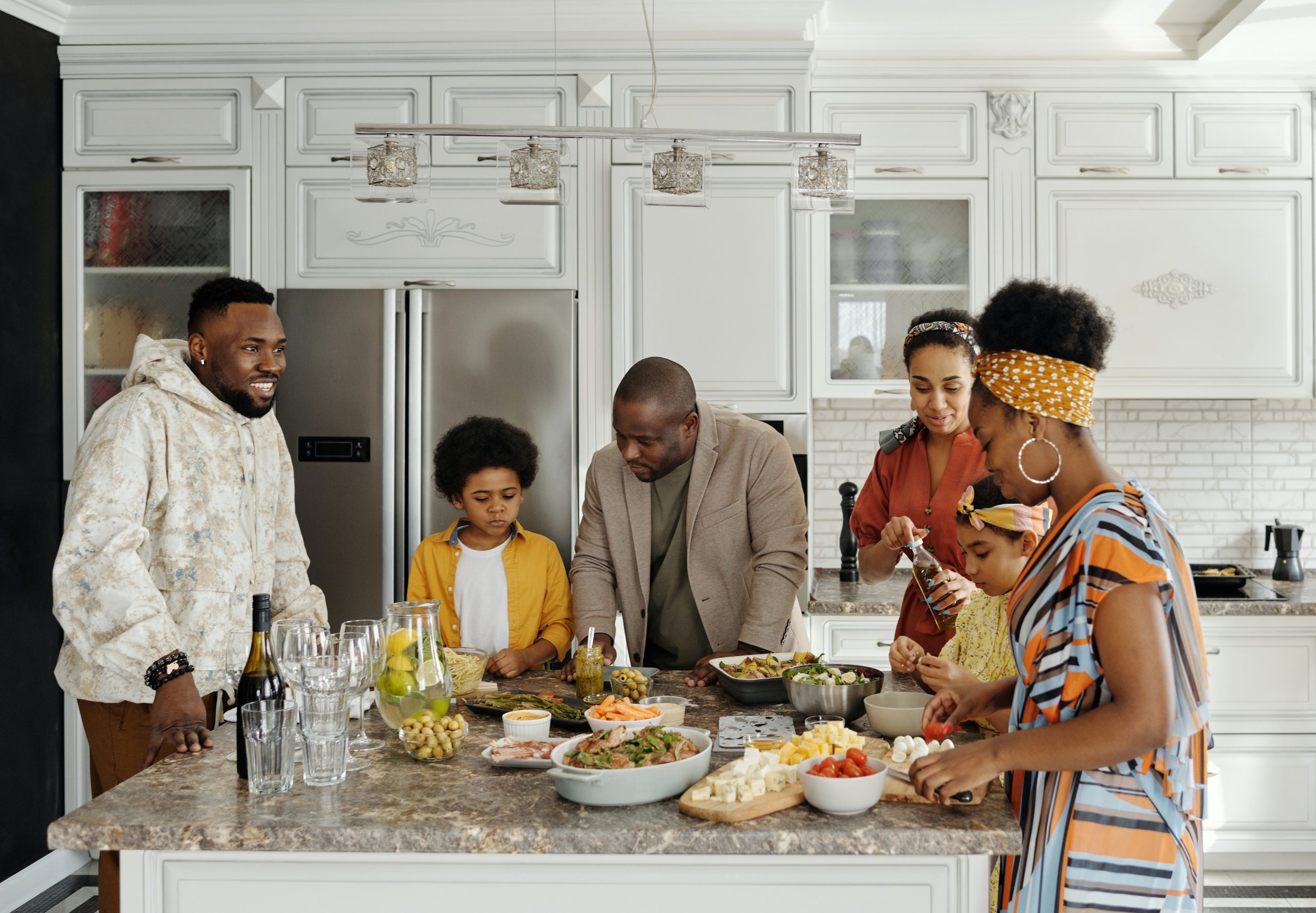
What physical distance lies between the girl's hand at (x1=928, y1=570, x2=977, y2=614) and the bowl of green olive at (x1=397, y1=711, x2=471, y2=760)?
1.10 m

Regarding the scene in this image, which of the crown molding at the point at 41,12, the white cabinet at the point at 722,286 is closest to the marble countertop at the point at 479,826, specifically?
the white cabinet at the point at 722,286

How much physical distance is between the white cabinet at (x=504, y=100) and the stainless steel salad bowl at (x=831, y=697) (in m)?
2.23

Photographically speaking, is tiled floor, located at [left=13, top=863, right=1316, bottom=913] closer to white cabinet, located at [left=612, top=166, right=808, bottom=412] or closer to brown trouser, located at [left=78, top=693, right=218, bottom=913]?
brown trouser, located at [left=78, top=693, right=218, bottom=913]

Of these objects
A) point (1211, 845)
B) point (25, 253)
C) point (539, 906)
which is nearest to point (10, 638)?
point (25, 253)

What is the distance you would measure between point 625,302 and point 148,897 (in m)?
2.46

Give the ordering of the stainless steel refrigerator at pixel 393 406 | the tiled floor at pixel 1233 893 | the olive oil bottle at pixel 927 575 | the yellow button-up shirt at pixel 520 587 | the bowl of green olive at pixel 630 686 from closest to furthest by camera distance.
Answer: the bowl of green olive at pixel 630 686 < the olive oil bottle at pixel 927 575 < the yellow button-up shirt at pixel 520 587 < the tiled floor at pixel 1233 893 < the stainless steel refrigerator at pixel 393 406

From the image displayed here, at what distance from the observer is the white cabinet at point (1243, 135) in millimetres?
3684

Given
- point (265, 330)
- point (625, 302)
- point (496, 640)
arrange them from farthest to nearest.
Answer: point (625, 302), point (496, 640), point (265, 330)

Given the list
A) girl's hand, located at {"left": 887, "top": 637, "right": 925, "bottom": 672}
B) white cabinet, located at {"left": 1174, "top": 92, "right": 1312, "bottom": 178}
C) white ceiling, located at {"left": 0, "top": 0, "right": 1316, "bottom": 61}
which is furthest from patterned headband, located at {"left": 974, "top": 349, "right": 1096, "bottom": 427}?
white cabinet, located at {"left": 1174, "top": 92, "right": 1312, "bottom": 178}

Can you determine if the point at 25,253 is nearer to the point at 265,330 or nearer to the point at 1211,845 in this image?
the point at 265,330

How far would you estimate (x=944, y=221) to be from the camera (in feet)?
12.3

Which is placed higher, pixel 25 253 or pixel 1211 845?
pixel 25 253

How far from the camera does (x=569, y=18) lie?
3455 mm

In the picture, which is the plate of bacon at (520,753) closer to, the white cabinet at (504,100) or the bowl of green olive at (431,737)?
the bowl of green olive at (431,737)
